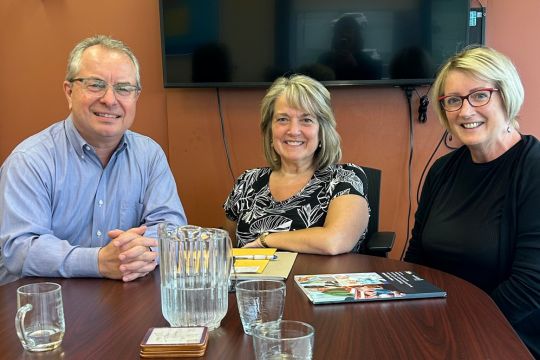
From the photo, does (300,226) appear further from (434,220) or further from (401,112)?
(401,112)

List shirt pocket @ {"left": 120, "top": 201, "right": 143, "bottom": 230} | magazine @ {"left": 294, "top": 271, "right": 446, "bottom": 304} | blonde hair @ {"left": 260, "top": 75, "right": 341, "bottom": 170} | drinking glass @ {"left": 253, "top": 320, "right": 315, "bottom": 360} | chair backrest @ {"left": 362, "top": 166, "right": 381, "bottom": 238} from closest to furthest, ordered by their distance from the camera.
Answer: drinking glass @ {"left": 253, "top": 320, "right": 315, "bottom": 360} → magazine @ {"left": 294, "top": 271, "right": 446, "bottom": 304} → shirt pocket @ {"left": 120, "top": 201, "right": 143, "bottom": 230} → blonde hair @ {"left": 260, "top": 75, "right": 341, "bottom": 170} → chair backrest @ {"left": 362, "top": 166, "right": 381, "bottom": 238}

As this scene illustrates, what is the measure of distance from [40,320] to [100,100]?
990mm

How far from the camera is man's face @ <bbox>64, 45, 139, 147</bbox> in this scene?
5.95ft

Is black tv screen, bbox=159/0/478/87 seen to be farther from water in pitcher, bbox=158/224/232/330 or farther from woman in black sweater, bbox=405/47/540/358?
water in pitcher, bbox=158/224/232/330

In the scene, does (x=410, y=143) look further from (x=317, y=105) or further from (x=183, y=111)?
(x=183, y=111)

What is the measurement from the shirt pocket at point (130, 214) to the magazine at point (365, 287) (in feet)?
2.25

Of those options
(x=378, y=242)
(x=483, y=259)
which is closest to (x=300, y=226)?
(x=378, y=242)

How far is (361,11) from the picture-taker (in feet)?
8.95

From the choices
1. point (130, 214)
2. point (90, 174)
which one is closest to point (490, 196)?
point (130, 214)

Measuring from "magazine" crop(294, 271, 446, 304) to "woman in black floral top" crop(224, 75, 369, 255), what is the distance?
46 cm

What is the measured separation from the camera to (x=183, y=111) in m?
2.99

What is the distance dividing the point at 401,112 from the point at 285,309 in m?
1.89

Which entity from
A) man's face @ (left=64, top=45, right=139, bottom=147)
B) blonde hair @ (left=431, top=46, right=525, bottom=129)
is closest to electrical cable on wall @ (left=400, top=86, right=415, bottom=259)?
blonde hair @ (left=431, top=46, right=525, bottom=129)

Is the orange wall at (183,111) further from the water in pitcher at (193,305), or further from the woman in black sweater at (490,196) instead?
the water in pitcher at (193,305)
